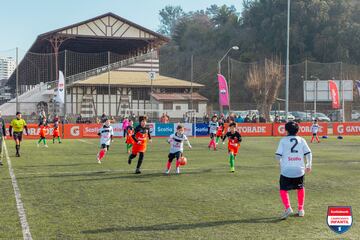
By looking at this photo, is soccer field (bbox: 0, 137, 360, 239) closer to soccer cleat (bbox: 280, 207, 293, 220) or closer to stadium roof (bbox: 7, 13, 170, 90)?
A: soccer cleat (bbox: 280, 207, 293, 220)

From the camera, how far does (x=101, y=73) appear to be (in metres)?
52.7

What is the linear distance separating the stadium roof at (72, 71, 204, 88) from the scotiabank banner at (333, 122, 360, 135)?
1764cm

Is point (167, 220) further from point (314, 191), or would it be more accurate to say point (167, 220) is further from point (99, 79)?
point (99, 79)

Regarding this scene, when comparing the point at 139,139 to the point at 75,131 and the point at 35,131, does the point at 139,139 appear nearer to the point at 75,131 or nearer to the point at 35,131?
the point at 35,131

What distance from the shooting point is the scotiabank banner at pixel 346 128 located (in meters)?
41.4

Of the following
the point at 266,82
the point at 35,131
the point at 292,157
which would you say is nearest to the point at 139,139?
the point at 292,157

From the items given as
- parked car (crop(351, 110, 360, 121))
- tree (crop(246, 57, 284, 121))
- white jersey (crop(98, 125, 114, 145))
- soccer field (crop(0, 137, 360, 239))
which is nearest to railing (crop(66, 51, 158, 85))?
tree (crop(246, 57, 284, 121))

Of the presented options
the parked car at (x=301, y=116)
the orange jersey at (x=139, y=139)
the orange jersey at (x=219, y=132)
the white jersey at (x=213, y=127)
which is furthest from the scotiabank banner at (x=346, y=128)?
the orange jersey at (x=139, y=139)

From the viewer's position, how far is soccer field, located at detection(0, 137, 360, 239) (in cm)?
790

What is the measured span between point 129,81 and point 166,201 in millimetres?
41534

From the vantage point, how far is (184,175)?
48.9ft

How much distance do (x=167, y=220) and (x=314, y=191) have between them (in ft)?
15.6

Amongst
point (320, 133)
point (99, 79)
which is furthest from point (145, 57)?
point (320, 133)

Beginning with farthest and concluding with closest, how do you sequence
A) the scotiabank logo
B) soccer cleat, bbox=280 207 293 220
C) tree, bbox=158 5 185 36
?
tree, bbox=158 5 185 36 < the scotiabank logo < soccer cleat, bbox=280 207 293 220
